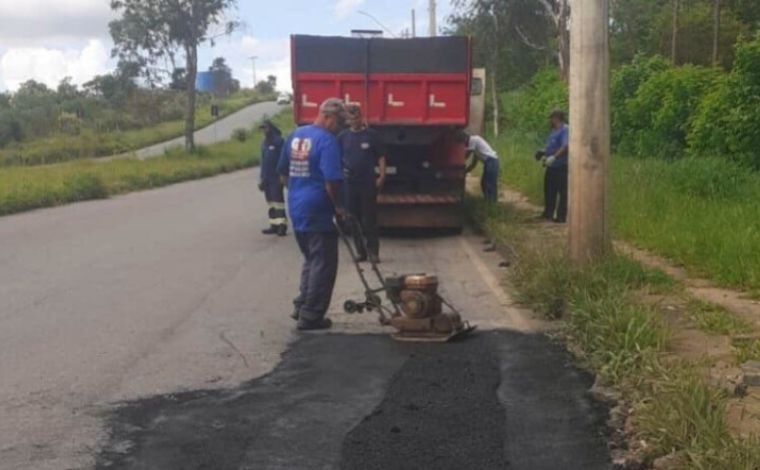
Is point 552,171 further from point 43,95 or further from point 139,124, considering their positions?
point 43,95

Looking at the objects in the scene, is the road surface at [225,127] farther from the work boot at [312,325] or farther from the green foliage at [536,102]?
the work boot at [312,325]

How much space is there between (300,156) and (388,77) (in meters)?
6.36

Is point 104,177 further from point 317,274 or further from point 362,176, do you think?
point 317,274

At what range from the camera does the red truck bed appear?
15.3 metres

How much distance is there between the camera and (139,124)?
8206 cm

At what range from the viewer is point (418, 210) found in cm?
1576

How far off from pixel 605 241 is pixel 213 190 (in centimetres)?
2053

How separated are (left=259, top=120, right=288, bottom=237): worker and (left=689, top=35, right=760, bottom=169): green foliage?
7.32 meters

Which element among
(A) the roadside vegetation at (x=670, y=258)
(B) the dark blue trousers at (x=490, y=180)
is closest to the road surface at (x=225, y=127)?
(A) the roadside vegetation at (x=670, y=258)

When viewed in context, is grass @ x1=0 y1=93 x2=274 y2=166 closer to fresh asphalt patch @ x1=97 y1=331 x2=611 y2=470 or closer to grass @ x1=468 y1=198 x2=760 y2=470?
grass @ x1=468 y1=198 x2=760 y2=470

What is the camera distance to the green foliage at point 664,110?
75.7 feet

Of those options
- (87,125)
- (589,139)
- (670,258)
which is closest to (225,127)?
(87,125)

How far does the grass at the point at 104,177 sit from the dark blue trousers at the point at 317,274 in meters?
14.6

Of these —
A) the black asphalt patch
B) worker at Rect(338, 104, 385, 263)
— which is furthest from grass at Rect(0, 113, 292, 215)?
the black asphalt patch
